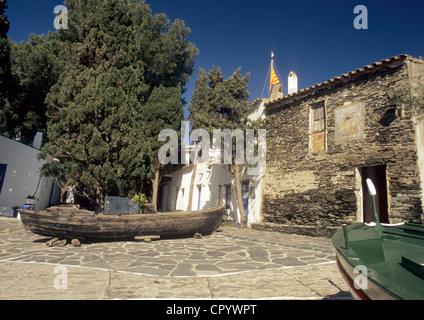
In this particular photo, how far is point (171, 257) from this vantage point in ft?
19.0

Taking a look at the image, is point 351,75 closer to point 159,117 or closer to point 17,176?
point 159,117

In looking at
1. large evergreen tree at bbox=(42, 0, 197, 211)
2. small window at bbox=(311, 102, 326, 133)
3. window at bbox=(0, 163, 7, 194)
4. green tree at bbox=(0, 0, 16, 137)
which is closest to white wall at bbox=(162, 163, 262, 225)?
small window at bbox=(311, 102, 326, 133)

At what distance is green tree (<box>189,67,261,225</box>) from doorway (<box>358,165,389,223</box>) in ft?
16.6

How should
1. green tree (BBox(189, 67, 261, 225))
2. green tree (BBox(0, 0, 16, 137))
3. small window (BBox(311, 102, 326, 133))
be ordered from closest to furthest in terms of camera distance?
small window (BBox(311, 102, 326, 133)) < green tree (BBox(0, 0, 16, 137)) < green tree (BBox(189, 67, 261, 225))

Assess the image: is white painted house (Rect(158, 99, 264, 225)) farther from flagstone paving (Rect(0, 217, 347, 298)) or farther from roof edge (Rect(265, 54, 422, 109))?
flagstone paving (Rect(0, 217, 347, 298))

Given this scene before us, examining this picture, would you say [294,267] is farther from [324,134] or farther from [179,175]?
[179,175]

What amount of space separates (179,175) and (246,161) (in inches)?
347

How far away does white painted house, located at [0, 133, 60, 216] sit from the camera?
13570 mm

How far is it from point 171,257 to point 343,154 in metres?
7.65

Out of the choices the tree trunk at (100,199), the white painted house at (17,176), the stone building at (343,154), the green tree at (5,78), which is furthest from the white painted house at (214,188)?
the green tree at (5,78)
